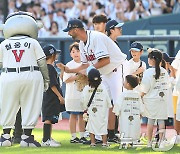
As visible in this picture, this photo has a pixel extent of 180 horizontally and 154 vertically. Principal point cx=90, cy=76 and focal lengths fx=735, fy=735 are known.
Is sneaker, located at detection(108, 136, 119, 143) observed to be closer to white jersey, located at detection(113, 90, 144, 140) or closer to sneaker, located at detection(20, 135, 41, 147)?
white jersey, located at detection(113, 90, 144, 140)

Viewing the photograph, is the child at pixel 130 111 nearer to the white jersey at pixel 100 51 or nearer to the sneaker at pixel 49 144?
the white jersey at pixel 100 51

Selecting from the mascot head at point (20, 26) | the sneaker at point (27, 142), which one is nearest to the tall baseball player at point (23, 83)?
the sneaker at point (27, 142)

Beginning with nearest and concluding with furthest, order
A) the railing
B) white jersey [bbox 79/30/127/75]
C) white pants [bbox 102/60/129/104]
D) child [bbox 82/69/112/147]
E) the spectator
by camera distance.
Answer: child [bbox 82/69/112/147]
white jersey [bbox 79/30/127/75]
white pants [bbox 102/60/129/104]
the railing
the spectator

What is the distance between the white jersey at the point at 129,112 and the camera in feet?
34.5

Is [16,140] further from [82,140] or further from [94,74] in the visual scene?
[94,74]

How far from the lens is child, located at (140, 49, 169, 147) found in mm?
10734

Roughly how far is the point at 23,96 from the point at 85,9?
31.8ft

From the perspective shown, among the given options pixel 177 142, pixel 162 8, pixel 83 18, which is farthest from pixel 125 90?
pixel 83 18

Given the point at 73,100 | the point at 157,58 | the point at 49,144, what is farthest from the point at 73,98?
the point at 157,58

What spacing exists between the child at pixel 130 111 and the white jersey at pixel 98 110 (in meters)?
0.17

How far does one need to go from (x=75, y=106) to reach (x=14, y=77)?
1.66 m

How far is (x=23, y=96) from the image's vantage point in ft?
34.8

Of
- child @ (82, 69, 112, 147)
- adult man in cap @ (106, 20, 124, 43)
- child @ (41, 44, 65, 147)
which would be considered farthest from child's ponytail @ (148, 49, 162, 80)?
child @ (41, 44, 65, 147)

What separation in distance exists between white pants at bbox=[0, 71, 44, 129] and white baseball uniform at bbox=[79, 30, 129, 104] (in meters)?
0.85
